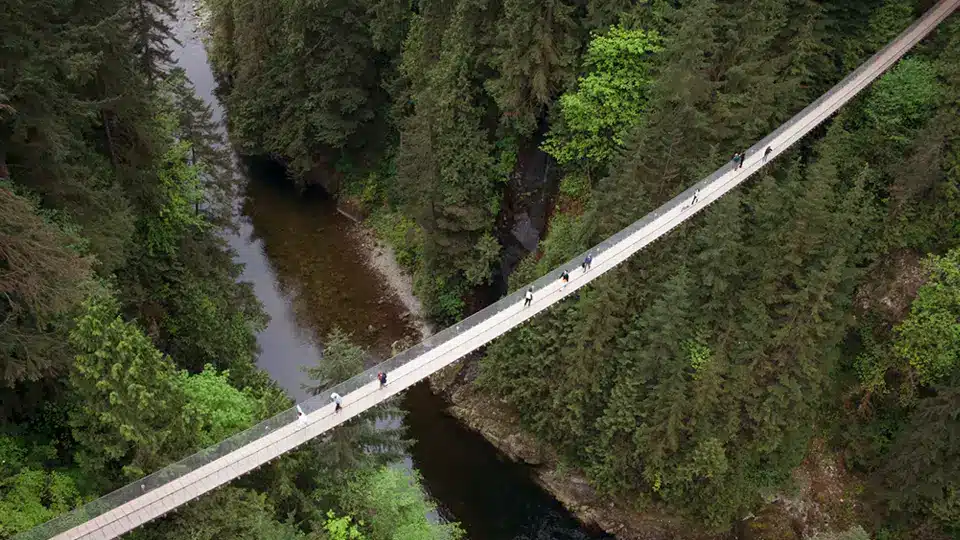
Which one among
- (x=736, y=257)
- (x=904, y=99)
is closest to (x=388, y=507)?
(x=736, y=257)

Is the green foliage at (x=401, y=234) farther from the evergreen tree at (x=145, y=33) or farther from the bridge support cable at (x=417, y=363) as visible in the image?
the evergreen tree at (x=145, y=33)

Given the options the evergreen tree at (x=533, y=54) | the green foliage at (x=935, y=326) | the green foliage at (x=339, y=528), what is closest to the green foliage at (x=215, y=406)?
the green foliage at (x=339, y=528)

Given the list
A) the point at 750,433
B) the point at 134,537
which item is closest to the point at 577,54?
the point at 750,433

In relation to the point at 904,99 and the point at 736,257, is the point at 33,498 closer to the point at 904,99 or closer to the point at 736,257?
the point at 736,257

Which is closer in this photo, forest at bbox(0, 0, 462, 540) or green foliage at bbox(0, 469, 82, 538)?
green foliage at bbox(0, 469, 82, 538)

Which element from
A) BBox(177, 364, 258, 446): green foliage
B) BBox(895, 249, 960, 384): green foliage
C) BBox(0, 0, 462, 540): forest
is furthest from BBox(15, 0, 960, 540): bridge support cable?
BBox(895, 249, 960, 384): green foliage

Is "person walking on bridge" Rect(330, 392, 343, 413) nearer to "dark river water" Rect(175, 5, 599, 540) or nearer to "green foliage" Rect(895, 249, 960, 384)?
"dark river water" Rect(175, 5, 599, 540)

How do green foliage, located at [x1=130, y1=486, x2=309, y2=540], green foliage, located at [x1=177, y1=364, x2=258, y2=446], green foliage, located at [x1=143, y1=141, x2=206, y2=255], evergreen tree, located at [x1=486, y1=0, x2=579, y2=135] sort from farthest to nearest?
evergreen tree, located at [x1=486, y1=0, x2=579, y2=135] < green foliage, located at [x1=143, y1=141, x2=206, y2=255] < green foliage, located at [x1=177, y1=364, x2=258, y2=446] < green foliage, located at [x1=130, y1=486, x2=309, y2=540]
